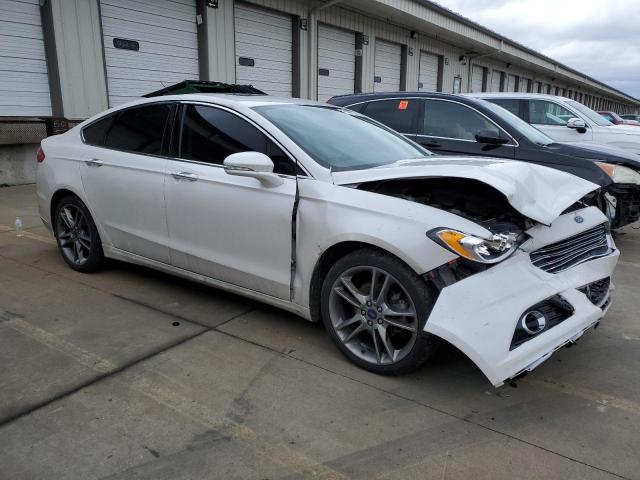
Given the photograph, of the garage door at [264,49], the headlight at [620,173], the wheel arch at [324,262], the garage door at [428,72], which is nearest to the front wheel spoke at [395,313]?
the wheel arch at [324,262]

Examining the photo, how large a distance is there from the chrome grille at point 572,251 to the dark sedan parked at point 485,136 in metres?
2.25

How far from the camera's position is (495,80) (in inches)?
1150

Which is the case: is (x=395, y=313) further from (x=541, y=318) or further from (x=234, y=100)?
(x=234, y=100)

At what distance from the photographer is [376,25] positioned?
17.7 m

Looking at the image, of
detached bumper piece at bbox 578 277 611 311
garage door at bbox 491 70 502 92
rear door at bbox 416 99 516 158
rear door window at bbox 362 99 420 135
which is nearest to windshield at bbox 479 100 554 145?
rear door at bbox 416 99 516 158

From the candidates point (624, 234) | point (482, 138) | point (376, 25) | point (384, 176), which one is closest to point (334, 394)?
point (384, 176)

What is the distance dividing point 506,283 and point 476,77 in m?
26.5

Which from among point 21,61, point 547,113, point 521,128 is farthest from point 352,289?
point 21,61

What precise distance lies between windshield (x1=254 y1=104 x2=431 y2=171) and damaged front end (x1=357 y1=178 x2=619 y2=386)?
455 millimetres

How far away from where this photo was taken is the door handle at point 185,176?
3.71 meters

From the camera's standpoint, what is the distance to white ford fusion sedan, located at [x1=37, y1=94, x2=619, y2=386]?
2.64m

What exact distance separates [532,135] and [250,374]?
4935 millimetres

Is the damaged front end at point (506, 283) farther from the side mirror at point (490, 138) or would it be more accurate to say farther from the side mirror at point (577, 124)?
the side mirror at point (577, 124)

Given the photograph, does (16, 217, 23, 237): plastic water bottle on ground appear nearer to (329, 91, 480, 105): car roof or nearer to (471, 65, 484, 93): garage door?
(329, 91, 480, 105): car roof
